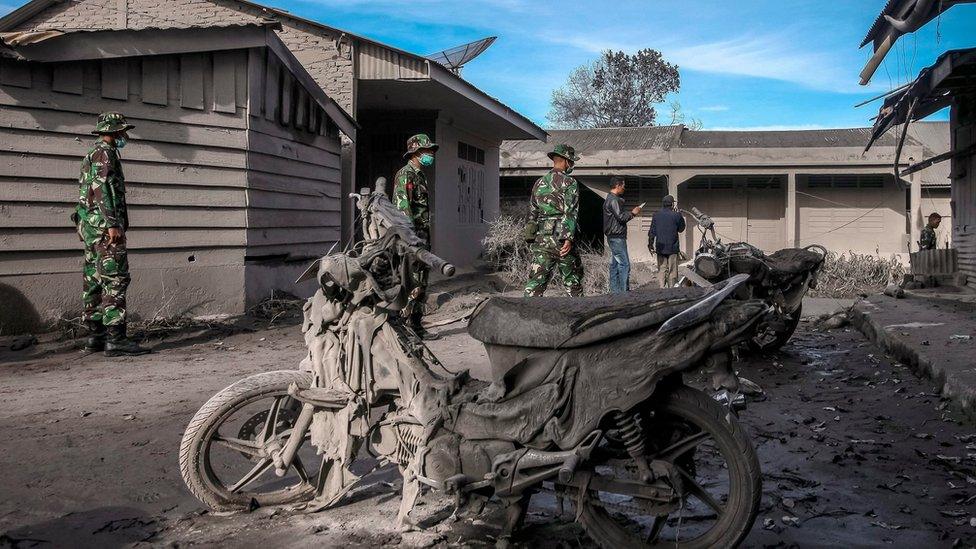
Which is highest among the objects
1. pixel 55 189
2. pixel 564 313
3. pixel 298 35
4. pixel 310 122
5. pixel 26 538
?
pixel 298 35

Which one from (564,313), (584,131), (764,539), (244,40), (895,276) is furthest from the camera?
(584,131)

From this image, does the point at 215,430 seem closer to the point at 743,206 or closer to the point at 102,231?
the point at 102,231

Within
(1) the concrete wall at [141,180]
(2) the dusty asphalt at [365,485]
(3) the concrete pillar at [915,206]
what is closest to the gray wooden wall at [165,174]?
(1) the concrete wall at [141,180]

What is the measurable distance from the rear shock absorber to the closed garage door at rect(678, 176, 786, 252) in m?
19.1

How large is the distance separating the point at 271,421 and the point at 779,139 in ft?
73.4

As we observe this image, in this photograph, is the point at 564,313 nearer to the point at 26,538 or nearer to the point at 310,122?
the point at 26,538

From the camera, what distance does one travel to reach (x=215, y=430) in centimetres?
329

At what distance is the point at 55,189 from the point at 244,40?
2993 millimetres

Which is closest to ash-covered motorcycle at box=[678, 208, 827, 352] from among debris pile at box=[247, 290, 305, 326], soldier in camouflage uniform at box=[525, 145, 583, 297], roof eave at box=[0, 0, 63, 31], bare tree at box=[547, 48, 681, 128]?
soldier in camouflage uniform at box=[525, 145, 583, 297]

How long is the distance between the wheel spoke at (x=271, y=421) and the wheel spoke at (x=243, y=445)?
0.17ft

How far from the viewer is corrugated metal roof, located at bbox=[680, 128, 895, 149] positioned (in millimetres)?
21172

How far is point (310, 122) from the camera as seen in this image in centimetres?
1141

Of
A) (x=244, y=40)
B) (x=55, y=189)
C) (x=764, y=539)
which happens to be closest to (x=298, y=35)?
(x=244, y=40)

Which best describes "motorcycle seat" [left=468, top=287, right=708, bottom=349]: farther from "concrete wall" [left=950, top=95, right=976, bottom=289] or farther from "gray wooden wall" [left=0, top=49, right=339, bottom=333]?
"concrete wall" [left=950, top=95, right=976, bottom=289]
